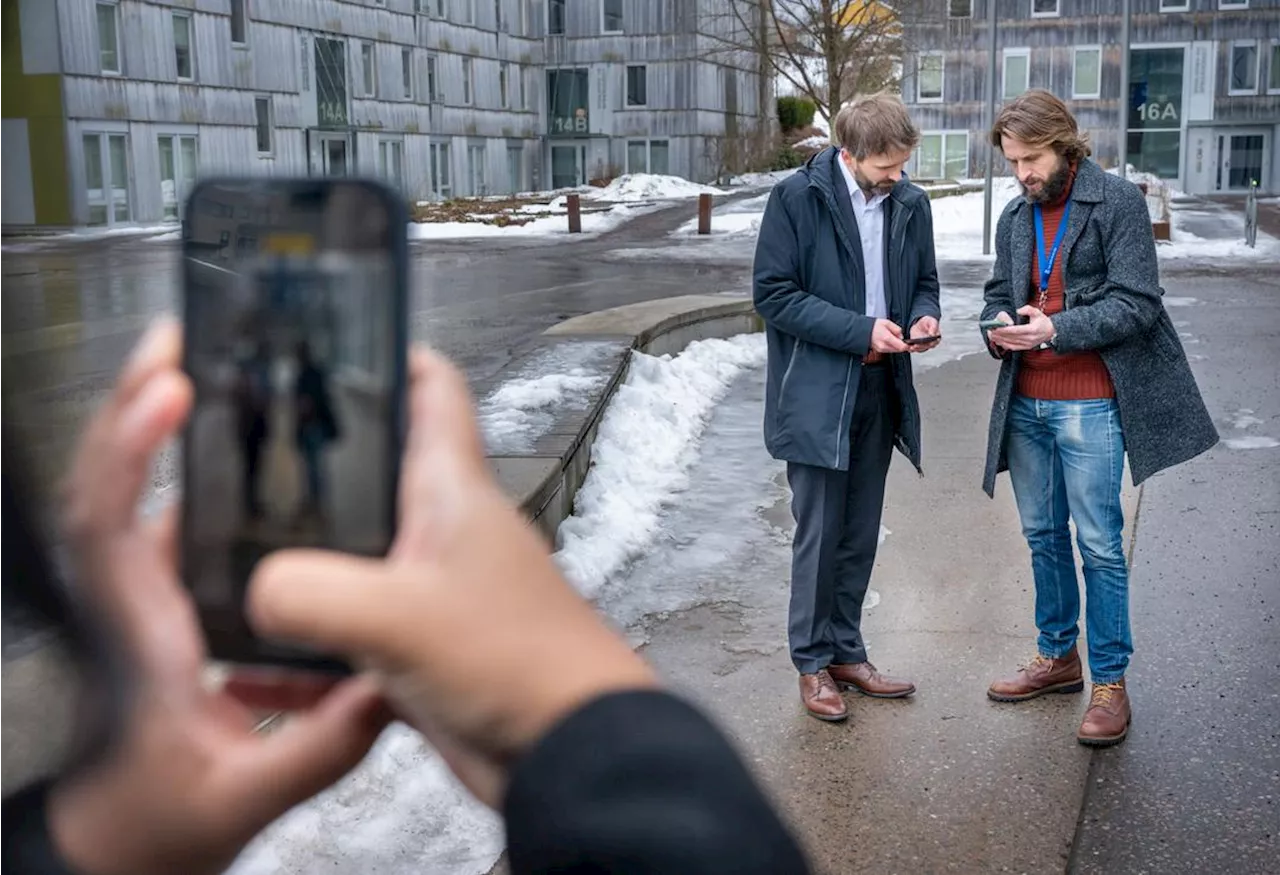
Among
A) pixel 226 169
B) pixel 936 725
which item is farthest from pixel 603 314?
pixel 226 169

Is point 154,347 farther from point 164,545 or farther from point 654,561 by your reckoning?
point 654,561

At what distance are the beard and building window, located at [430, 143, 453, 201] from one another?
139ft

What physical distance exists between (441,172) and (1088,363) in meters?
44.1

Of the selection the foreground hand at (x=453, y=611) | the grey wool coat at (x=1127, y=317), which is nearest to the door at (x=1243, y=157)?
the grey wool coat at (x=1127, y=317)

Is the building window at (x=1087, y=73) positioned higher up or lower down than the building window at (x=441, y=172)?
higher up

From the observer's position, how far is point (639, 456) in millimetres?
7828

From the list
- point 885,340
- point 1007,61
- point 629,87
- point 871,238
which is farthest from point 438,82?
point 885,340

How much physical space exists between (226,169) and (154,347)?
11 centimetres

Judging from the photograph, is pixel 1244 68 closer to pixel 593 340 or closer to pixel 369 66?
pixel 369 66

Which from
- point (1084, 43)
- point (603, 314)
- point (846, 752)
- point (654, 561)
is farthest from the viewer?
point (1084, 43)

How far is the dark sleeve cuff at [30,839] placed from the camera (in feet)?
2.59

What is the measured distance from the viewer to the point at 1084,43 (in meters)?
46.3

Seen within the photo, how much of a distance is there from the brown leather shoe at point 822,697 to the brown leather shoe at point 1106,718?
28.2 inches

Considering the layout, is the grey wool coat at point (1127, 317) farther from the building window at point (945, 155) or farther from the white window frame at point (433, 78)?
the building window at point (945, 155)
